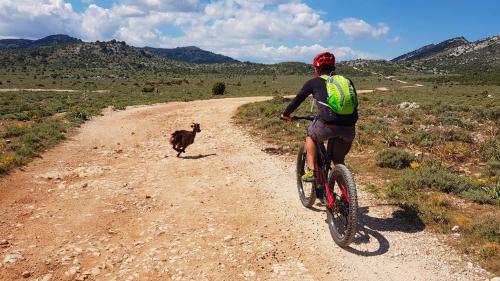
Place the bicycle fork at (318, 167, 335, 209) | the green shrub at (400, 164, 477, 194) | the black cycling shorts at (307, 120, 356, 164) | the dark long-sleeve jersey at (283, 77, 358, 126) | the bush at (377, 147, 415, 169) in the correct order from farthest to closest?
the bush at (377, 147, 415, 169), the green shrub at (400, 164, 477, 194), the bicycle fork at (318, 167, 335, 209), the black cycling shorts at (307, 120, 356, 164), the dark long-sleeve jersey at (283, 77, 358, 126)

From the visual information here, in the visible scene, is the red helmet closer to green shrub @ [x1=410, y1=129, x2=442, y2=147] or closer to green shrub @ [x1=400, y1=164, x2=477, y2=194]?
green shrub @ [x1=400, y1=164, x2=477, y2=194]

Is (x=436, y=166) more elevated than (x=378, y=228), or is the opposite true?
(x=436, y=166)

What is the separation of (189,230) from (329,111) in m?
3.18

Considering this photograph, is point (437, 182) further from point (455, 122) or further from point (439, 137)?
point (455, 122)

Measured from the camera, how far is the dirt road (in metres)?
5.60

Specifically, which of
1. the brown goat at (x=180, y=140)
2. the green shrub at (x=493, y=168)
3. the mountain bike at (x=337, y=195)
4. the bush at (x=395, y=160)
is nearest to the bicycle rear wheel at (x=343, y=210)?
the mountain bike at (x=337, y=195)

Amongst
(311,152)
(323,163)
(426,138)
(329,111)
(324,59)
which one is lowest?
(426,138)

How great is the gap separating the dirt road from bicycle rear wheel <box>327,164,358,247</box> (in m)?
0.24

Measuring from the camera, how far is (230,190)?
932 centimetres

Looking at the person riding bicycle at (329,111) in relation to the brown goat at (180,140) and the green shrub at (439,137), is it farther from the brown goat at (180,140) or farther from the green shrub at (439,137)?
the green shrub at (439,137)

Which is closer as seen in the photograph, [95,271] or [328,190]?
[95,271]

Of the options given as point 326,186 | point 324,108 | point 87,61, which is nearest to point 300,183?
point 326,186

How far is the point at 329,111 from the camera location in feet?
20.1

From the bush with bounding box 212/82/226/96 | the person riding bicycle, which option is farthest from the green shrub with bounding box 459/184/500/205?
the bush with bounding box 212/82/226/96
